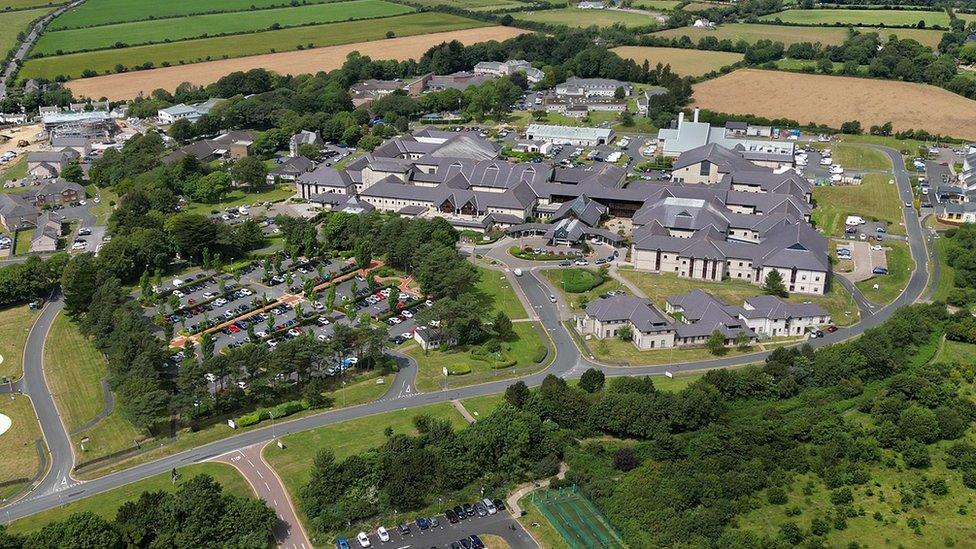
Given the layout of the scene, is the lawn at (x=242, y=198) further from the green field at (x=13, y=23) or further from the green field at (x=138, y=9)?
the green field at (x=138, y=9)

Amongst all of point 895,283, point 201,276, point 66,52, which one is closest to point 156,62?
point 66,52

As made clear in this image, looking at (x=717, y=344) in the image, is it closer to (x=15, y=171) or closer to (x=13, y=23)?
(x=15, y=171)

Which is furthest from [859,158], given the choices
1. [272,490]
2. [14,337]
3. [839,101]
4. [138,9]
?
[138,9]

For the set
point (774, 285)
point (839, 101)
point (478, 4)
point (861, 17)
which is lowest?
point (774, 285)

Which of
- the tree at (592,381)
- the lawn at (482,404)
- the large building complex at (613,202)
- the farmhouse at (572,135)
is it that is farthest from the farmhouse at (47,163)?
the tree at (592,381)

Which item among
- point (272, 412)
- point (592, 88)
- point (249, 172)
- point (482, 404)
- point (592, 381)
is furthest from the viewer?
point (592, 88)
